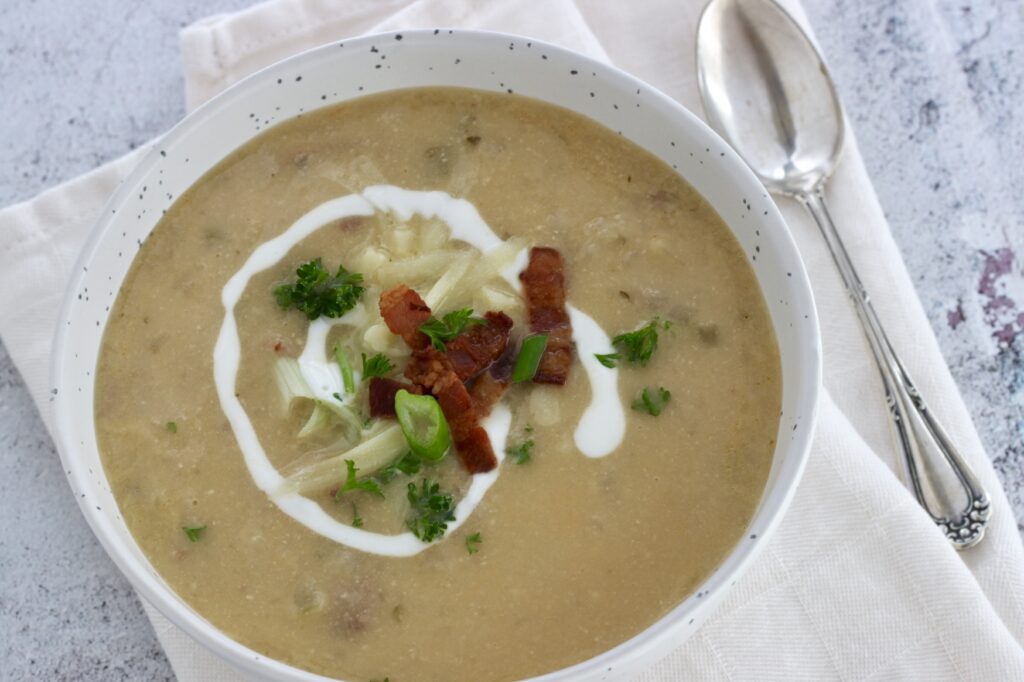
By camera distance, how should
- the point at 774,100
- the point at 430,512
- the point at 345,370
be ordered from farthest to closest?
1. the point at 774,100
2. the point at 345,370
3. the point at 430,512

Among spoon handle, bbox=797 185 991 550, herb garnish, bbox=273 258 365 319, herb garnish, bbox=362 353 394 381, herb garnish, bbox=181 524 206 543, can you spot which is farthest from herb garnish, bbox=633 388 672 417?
herb garnish, bbox=181 524 206 543


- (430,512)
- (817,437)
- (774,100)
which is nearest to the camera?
(430,512)

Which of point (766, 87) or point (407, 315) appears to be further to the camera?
point (766, 87)

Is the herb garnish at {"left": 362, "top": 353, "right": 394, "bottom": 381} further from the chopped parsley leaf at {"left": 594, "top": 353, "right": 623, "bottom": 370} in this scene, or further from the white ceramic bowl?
the white ceramic bowl

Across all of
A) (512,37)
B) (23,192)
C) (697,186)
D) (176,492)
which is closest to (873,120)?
(697,186)

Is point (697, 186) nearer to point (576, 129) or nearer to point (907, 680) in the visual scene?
point (576, 129)

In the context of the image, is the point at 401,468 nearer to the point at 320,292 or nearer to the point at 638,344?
the point at 320,292

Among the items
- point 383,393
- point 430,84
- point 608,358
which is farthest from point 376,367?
point 430,84
